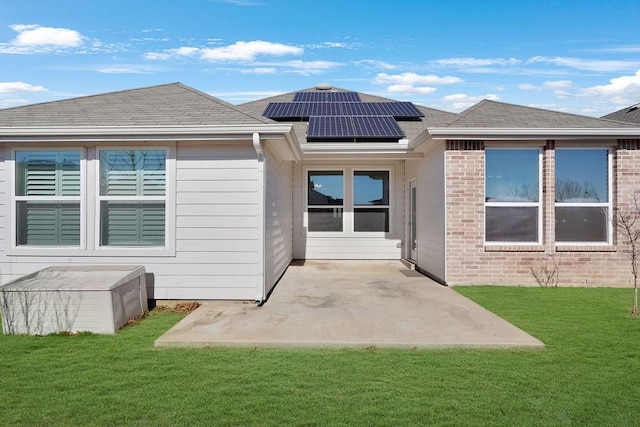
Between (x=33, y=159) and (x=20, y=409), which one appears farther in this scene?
(x=33, y=159)

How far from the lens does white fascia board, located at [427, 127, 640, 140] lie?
7.16 meters

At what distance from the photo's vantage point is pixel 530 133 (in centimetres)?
718

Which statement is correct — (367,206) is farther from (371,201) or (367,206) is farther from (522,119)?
(522,119)

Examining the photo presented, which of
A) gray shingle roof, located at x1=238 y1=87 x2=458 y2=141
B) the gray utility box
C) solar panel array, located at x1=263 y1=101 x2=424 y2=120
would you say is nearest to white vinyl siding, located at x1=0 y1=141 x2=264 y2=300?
the gray utility box

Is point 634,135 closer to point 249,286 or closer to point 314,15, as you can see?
point 249,286

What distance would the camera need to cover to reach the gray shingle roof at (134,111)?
19.8ft

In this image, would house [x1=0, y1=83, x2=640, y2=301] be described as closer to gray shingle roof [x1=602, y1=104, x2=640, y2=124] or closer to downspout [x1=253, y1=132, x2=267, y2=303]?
downspout [x1=253, y1=132, x2=267, y2=303]

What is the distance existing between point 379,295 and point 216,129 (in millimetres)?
3895

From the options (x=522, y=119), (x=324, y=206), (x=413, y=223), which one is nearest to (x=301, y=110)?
(x=324, y=206)

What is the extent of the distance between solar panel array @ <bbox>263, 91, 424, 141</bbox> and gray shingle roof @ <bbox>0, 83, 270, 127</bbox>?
11.4 feet

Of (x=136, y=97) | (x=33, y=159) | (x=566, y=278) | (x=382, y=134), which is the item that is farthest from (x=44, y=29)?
(x=566, y=278)

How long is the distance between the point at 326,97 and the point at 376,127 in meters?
4.92

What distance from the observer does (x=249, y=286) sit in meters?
6.11

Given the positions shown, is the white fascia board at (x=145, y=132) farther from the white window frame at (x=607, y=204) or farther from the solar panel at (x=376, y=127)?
the white window frame at (x=607, y=204)
